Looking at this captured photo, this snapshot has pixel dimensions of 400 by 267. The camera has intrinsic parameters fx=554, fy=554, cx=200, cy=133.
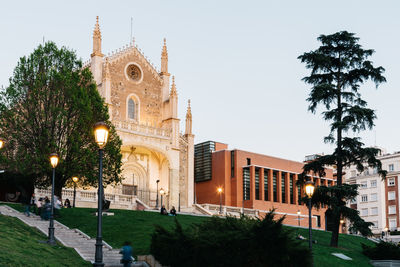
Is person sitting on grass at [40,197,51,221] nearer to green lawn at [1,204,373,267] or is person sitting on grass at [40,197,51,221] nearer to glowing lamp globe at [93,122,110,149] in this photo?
green lawn at [1,204,373,267]

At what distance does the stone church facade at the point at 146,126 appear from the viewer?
173 feet

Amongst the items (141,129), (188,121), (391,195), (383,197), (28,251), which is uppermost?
(188,121)

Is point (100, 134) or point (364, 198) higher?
point (100, 134)

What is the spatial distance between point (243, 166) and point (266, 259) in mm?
48614

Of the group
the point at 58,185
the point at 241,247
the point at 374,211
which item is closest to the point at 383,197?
the point at 374,211

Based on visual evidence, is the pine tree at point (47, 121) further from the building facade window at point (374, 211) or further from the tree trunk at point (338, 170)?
the building facade window at point (374, 211)

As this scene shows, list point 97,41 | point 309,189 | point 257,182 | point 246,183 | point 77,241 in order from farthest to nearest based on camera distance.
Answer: point 257,182, point 246,183, point 97,41, point 77,241, point 309,189

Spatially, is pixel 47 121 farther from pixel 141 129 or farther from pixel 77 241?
pixel 141 129

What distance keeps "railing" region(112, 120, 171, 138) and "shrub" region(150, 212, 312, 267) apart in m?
33.6

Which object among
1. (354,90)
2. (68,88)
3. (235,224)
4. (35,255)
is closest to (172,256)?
(235,224)

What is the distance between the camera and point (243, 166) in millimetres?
65812

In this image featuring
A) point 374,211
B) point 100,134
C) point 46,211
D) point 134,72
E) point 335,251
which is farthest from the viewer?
point 374,211

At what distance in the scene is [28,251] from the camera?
18922 millimetres

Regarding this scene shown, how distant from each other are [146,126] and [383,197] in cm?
5145
